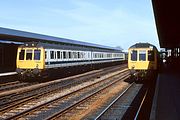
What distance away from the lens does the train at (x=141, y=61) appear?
23.4 m

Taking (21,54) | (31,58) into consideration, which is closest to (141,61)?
(31,58)

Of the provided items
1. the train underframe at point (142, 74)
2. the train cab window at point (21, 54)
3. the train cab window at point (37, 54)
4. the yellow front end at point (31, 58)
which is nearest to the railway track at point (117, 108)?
the train underframe at point (142, 74)

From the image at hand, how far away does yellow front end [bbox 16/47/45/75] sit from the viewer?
2405cm

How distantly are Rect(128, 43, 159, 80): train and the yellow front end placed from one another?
616 cm

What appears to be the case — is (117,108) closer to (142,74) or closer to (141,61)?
(142,74)

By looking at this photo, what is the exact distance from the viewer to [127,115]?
12141 millimetres

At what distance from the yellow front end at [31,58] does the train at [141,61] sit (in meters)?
6.16

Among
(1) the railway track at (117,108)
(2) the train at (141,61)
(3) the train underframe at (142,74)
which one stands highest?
(2) the train at (141,61)

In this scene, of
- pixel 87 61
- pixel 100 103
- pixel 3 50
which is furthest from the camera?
pixel 87 61

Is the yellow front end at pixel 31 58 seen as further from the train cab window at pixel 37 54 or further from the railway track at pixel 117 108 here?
the railway track at pixel 117 108

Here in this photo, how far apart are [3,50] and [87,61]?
33.3ft

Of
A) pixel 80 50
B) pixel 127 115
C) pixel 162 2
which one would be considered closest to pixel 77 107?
pixel 127 115

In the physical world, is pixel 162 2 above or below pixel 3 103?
above

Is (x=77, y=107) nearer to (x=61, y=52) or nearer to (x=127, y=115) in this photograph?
(x=127, y=115)
